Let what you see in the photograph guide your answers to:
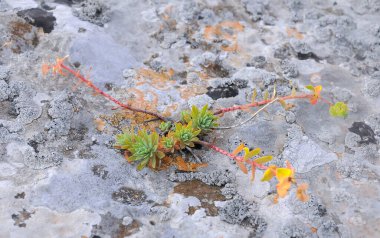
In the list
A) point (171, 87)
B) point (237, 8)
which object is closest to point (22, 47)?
point (171, 87)

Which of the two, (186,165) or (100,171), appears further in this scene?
(186,165)

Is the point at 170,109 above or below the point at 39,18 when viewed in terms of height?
below

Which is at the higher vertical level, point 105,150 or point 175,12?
point 175,12

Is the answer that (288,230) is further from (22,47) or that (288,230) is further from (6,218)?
(22,47)

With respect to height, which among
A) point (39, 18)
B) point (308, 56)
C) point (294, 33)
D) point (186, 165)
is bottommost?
point (186, 165)

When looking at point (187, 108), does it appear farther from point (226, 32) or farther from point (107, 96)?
point (226, 32)

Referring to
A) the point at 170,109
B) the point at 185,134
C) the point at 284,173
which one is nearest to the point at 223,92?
the point at 170,109

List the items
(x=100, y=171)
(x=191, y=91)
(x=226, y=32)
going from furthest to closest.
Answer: (x=226, y=32), (x=191, y=91), (x=100, y=171)
